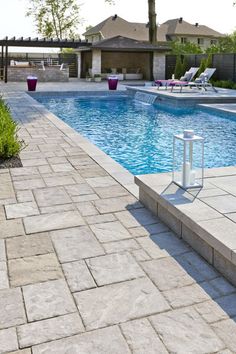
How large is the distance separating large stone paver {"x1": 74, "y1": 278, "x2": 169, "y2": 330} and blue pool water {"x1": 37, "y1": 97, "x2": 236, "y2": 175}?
3.73 metres

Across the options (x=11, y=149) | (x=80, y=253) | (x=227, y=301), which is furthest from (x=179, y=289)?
(x=11, y=149)

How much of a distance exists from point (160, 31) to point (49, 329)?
45.5 meters

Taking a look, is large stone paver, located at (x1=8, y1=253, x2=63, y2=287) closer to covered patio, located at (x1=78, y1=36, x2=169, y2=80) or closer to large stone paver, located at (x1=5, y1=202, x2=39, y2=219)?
large stone paver, located at (x1=5, y1=202, x2=39, y2=219)

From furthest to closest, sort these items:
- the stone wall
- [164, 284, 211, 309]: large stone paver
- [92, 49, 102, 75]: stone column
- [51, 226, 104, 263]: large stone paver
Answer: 1. the stone wall
2. [92, 49, 102, 75]: stone column
3. [51, 226, 104, 263]: large stone paver
4. [164, 284, 211, 309]: large stone paver

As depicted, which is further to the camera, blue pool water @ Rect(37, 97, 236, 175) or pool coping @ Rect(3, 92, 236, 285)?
blue pool water @ Rect(37, 97, 236, 175)

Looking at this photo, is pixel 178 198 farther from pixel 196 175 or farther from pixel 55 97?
pixel 55 97

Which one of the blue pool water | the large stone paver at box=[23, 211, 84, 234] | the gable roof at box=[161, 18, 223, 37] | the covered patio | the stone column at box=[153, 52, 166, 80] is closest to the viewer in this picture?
the large stone paver at box=[23, 211, 84, 234]

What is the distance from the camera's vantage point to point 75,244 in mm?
3037

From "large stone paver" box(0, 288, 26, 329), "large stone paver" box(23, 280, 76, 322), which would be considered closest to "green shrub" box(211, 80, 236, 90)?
"large stone paver" box(23, 280, 76, 322)

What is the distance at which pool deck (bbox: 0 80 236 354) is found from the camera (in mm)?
2010

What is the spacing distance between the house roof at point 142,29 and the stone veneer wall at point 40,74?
59.8 ft

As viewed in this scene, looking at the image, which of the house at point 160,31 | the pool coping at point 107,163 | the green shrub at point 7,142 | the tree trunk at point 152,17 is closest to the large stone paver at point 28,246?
the pool coping at point 107,163

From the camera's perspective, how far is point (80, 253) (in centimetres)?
289

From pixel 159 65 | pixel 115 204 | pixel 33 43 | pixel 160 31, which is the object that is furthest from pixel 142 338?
pixel 160 31
